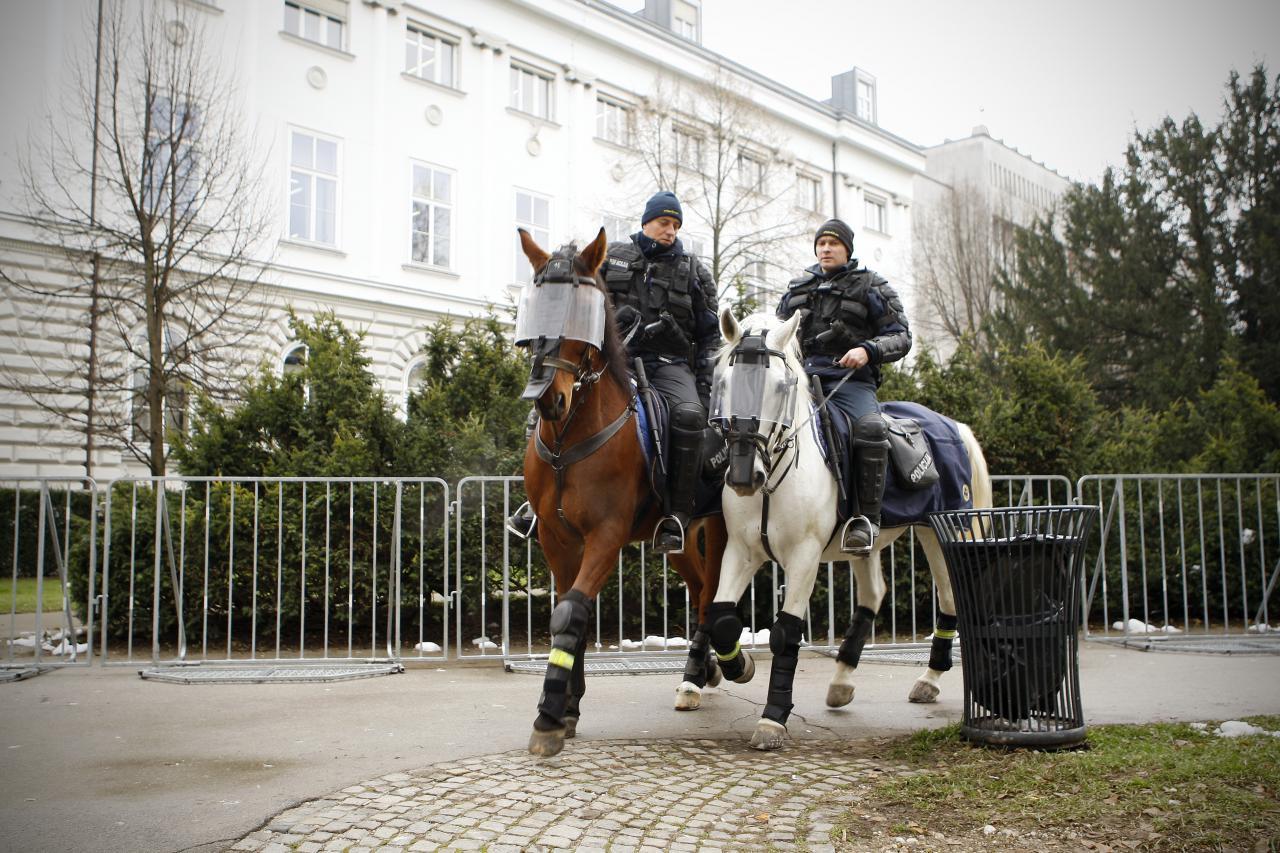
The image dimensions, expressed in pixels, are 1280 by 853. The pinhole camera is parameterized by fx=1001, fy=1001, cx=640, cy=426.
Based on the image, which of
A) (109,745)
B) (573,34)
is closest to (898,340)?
(109,745)

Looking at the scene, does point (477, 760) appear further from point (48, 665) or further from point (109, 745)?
point (48, 665)

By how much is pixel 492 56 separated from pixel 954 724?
26.6m

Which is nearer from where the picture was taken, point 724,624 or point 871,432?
point 724,624

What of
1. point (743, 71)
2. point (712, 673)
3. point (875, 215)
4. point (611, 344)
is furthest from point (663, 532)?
point (875, 215)

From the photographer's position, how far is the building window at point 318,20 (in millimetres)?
24625

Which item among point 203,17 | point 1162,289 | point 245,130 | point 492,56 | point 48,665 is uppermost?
point 492,56

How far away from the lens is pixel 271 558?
919 cm

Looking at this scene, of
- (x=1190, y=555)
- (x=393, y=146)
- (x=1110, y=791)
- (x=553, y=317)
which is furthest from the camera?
(x=393, y=146)

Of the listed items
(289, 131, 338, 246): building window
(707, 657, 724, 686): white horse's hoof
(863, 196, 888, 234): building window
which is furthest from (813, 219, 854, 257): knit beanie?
(863, 196, 888, 234): building window

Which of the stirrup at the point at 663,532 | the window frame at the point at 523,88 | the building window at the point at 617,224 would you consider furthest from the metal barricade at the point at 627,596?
the window frame at the point at 523,88

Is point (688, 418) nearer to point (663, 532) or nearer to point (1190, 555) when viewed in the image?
point (663, 532)

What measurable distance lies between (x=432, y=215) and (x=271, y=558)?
19.5 metres

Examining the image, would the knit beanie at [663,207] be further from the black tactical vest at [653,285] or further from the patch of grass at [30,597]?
the patch of grass at [30,597]

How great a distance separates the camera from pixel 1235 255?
77.7ft
